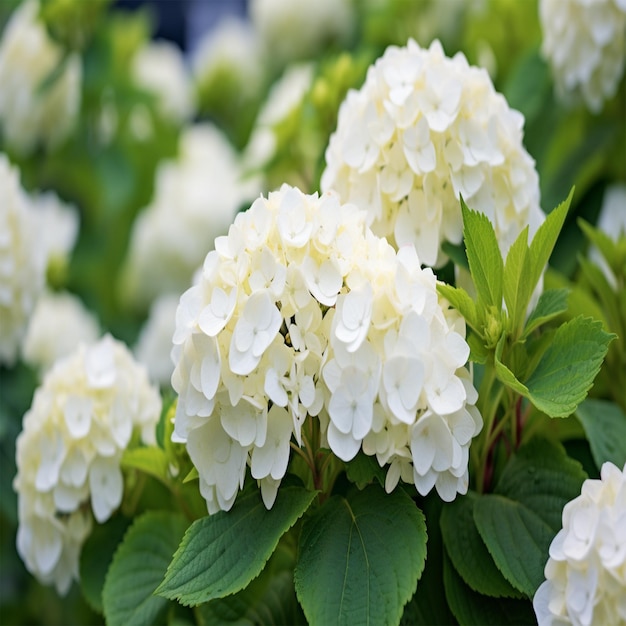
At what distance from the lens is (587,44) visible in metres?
1.01

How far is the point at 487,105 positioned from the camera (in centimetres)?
76

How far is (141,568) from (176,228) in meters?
0.99

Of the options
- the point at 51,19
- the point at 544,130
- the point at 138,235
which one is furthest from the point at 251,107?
the point at 544,130

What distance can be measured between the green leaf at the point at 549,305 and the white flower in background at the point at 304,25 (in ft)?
3.93

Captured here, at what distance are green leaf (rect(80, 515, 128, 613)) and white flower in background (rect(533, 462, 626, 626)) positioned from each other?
0.41 metres

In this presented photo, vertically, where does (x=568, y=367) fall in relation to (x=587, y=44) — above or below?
below

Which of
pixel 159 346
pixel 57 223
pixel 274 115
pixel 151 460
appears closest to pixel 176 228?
pixel 57 223

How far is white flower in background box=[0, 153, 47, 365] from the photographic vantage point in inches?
43.3

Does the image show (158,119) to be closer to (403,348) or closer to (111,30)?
(111,30)

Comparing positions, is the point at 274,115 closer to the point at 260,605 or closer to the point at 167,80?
the point at 260,605

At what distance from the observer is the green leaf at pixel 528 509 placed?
66 cm

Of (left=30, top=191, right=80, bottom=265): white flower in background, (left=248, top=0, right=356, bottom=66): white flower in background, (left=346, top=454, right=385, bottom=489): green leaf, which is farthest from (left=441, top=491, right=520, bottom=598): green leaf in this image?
(left=248, top=0, right=356, bottom=66): white flower in background

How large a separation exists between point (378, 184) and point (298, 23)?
1.13 m

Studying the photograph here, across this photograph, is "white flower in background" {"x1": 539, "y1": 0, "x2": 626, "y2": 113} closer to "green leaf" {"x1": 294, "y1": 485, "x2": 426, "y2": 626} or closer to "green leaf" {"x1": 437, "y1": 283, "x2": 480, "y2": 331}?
"green leaf" {"x1": 437, "y1": 283, "x2": 480, "y2": 331}
